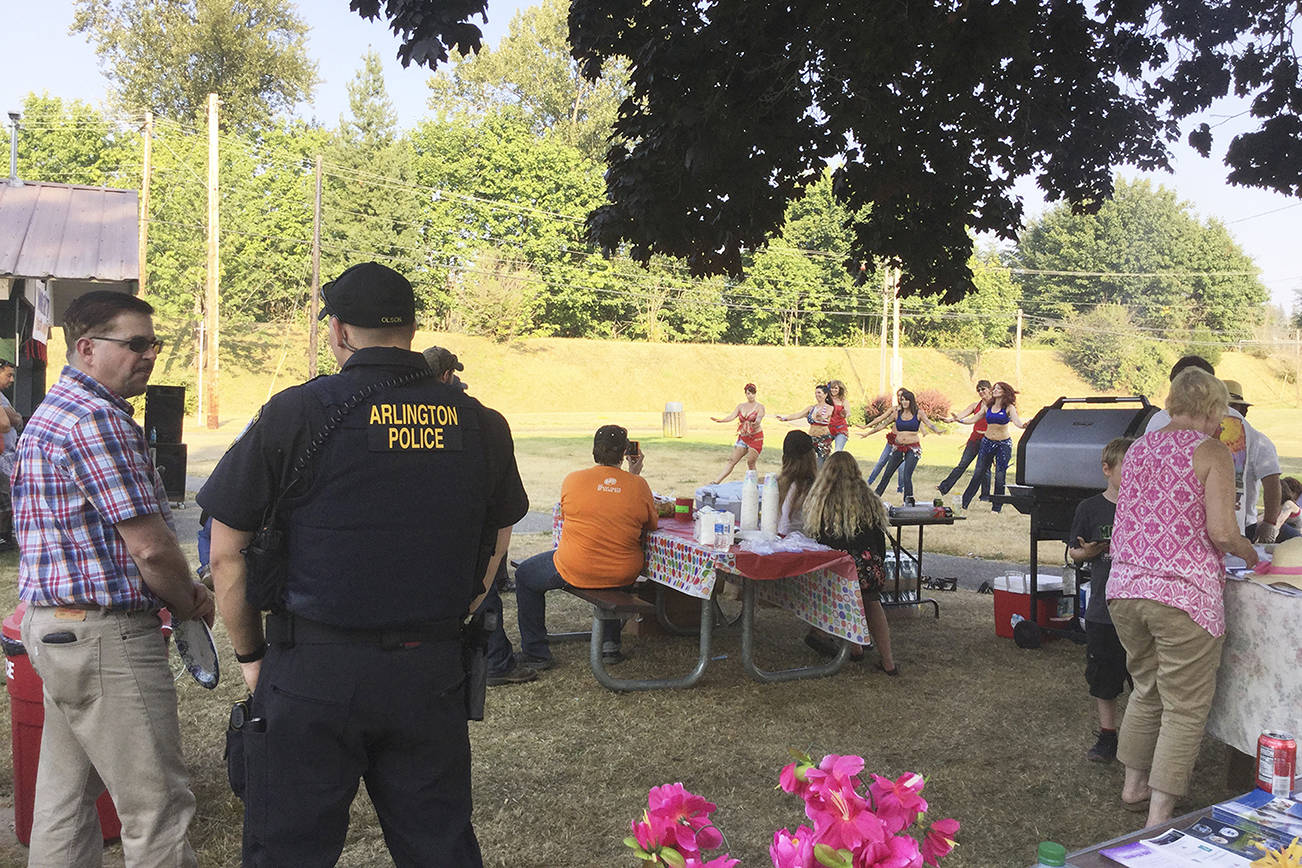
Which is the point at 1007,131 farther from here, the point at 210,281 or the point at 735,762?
the point at 210,281

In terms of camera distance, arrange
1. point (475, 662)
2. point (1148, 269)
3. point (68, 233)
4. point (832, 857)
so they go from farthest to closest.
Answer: point (1148, 269) < point (68, 233) < point (475, 662) < point (832, 857)

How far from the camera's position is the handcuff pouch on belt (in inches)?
84.4

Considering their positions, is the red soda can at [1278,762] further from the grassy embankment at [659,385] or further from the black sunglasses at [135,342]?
the grassy embankment at [659,385]

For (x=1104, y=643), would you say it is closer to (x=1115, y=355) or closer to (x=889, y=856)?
(x=889, y=856)

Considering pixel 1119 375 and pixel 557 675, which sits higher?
pixel 1119 375

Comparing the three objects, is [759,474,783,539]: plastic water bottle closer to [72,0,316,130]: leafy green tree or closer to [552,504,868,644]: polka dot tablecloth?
[552,504,868,644]: polka dot tablecloth

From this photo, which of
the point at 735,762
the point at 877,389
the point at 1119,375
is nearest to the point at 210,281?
the point at 735,762

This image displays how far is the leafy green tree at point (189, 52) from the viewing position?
4331 centimetres

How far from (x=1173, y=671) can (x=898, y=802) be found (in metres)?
2.61

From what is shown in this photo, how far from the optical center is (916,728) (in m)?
5.08

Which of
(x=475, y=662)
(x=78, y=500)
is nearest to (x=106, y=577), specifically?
(x=78, y=500)

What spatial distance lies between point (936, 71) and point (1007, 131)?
1.07m

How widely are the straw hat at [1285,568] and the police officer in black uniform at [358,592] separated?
9.87ft

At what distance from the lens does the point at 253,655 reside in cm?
240
